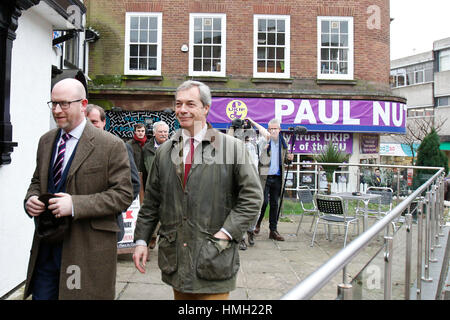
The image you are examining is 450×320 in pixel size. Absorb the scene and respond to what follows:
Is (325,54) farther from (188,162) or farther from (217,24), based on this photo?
(188,162)

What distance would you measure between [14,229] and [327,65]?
1249cm

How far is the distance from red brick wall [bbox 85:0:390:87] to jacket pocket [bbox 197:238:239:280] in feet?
40.6

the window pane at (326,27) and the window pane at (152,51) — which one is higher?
the window pane at (326,27)

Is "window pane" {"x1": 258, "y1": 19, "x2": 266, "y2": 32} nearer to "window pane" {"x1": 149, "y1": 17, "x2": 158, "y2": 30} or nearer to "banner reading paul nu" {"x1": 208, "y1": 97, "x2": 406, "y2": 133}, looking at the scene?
"banner reading paul nu" {"x1": 208, "y1": 97, "x2": 406, "y2": 133}

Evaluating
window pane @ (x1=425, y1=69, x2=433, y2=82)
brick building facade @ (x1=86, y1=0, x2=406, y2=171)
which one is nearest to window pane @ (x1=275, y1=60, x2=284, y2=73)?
brick building facade @ (x1=86, y1=0, x2=406, y2=171)

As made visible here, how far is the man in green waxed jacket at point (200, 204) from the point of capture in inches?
94.5

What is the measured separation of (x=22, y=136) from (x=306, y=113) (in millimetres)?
10773

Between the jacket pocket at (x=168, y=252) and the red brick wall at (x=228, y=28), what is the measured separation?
12.3 metres

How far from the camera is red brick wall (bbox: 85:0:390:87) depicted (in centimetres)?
1417

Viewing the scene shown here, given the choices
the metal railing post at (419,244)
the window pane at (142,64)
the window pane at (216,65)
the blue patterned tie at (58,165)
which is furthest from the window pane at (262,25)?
the blue patterned tie at (58,165)

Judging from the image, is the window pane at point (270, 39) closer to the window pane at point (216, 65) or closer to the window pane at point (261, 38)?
the window pane at point (261, 38)

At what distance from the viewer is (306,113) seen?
14141 mm

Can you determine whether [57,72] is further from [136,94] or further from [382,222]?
[136,94]
